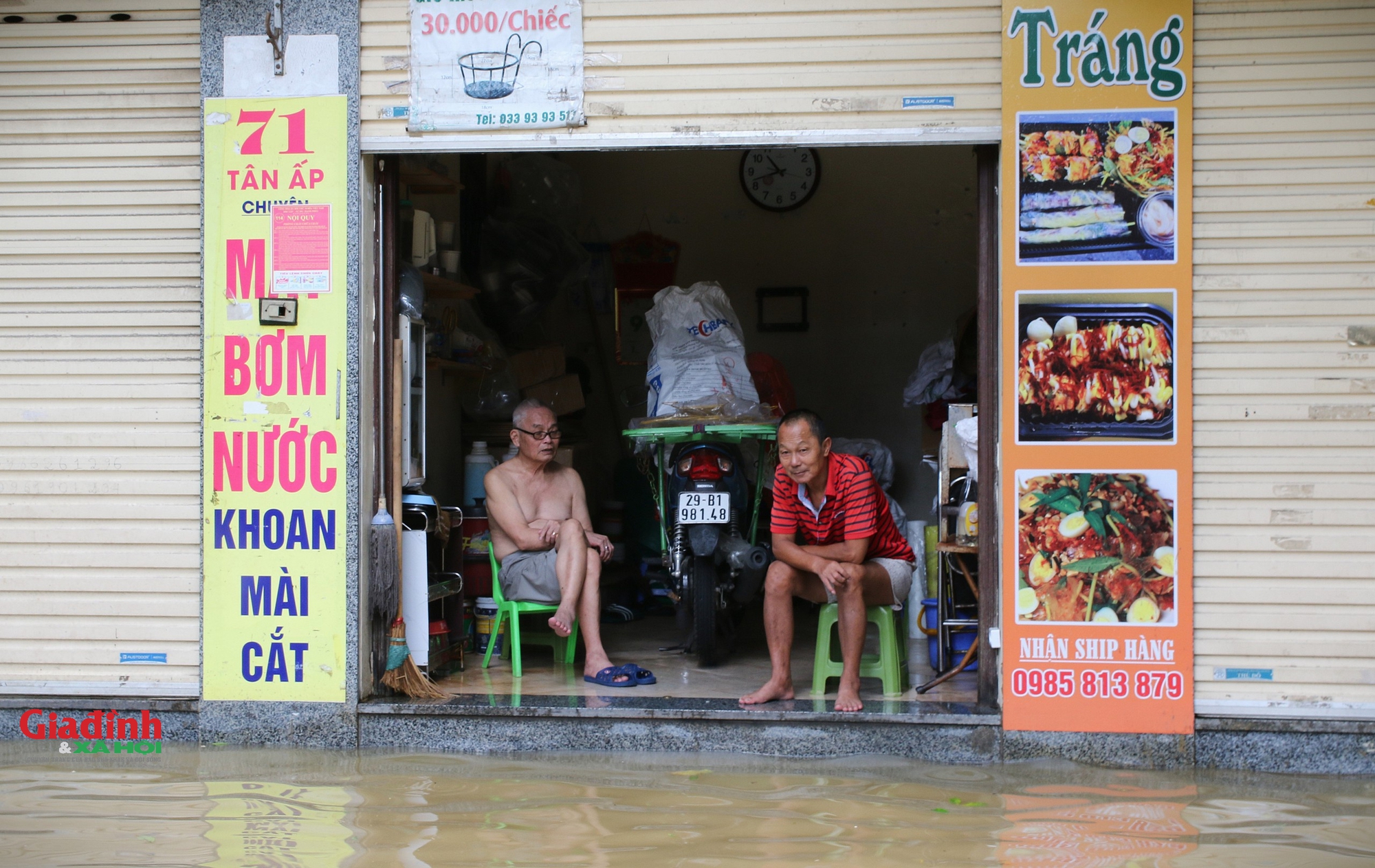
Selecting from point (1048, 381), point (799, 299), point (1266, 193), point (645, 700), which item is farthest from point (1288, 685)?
point (799, 299)

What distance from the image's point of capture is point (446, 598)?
17.7 ft

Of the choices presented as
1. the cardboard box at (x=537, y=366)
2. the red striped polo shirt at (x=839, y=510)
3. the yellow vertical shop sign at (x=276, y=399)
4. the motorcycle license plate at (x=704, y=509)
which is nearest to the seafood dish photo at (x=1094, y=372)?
the red striped polo shirt at (x=839, y=510)

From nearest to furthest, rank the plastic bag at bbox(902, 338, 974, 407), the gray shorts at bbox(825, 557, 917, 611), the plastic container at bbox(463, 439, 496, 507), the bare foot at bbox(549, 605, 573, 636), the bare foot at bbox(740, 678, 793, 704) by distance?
the bare foot at bbox(740, 678, 793, 704) → the gray shorts at bbox(825, 557, 917, 611) → the bare foot at bbox(549, 605, 573, 636) → the plastic container at bbox(463, 439, 496, 507) → the plastic bag at bbox(902, 338, 974, 407)

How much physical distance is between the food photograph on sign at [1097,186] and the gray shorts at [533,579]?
2463mm

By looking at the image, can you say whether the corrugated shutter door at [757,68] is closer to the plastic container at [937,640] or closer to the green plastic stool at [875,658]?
the green plastic stool at [875,658]

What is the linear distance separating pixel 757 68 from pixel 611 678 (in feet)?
8.47

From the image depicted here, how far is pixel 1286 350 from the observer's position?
409 cm

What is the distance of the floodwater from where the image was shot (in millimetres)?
3240

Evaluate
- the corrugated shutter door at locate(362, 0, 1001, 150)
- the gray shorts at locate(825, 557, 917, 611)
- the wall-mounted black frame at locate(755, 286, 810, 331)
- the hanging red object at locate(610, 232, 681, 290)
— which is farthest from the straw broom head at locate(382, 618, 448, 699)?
the wall-mounted black frame at locate(755, 286, 810, 331)

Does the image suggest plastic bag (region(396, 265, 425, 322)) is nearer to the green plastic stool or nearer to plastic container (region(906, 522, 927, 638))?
the green plastic stool

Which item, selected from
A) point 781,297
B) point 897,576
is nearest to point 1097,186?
point 897,576

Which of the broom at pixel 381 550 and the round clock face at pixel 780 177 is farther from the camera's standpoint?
the round clock face at pixel 780 177

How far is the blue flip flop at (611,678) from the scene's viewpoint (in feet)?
15.8

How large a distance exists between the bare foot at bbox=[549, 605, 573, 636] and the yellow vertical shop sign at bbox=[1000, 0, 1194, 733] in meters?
1.89
